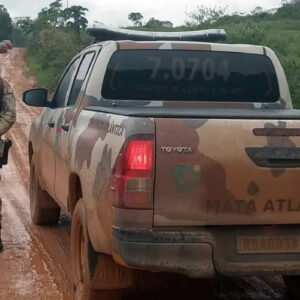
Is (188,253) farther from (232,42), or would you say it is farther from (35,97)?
(232,42)

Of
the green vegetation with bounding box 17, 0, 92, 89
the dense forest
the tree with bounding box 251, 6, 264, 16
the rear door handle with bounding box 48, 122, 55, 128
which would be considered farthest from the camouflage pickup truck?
the tree with bounding box 251, 6, 264, 16

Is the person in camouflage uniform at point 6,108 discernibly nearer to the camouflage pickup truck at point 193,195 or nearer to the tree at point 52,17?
the camouflage pickup truck at point 193,195

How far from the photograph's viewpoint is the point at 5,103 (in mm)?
5852

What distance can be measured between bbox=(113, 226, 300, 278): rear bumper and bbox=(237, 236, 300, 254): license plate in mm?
39

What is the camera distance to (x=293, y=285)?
474 centimetres

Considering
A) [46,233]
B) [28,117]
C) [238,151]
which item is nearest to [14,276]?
[46,233]

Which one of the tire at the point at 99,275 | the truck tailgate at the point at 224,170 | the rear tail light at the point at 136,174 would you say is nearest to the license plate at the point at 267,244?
the truck tailgate at the point at 224,170

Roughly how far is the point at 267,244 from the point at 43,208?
381 centimetres

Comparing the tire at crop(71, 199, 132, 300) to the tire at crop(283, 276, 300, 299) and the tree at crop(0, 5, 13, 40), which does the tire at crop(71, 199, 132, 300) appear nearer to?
the tire at crop(283, 276, 300, 299)

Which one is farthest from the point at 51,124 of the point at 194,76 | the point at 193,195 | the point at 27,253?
the point at 193,195

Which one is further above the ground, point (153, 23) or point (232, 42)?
point (232, 42)

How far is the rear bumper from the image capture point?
3.39m

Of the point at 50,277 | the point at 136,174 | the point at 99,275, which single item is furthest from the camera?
the point at 50,277

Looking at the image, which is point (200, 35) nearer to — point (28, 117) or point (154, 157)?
point (154, 157)
